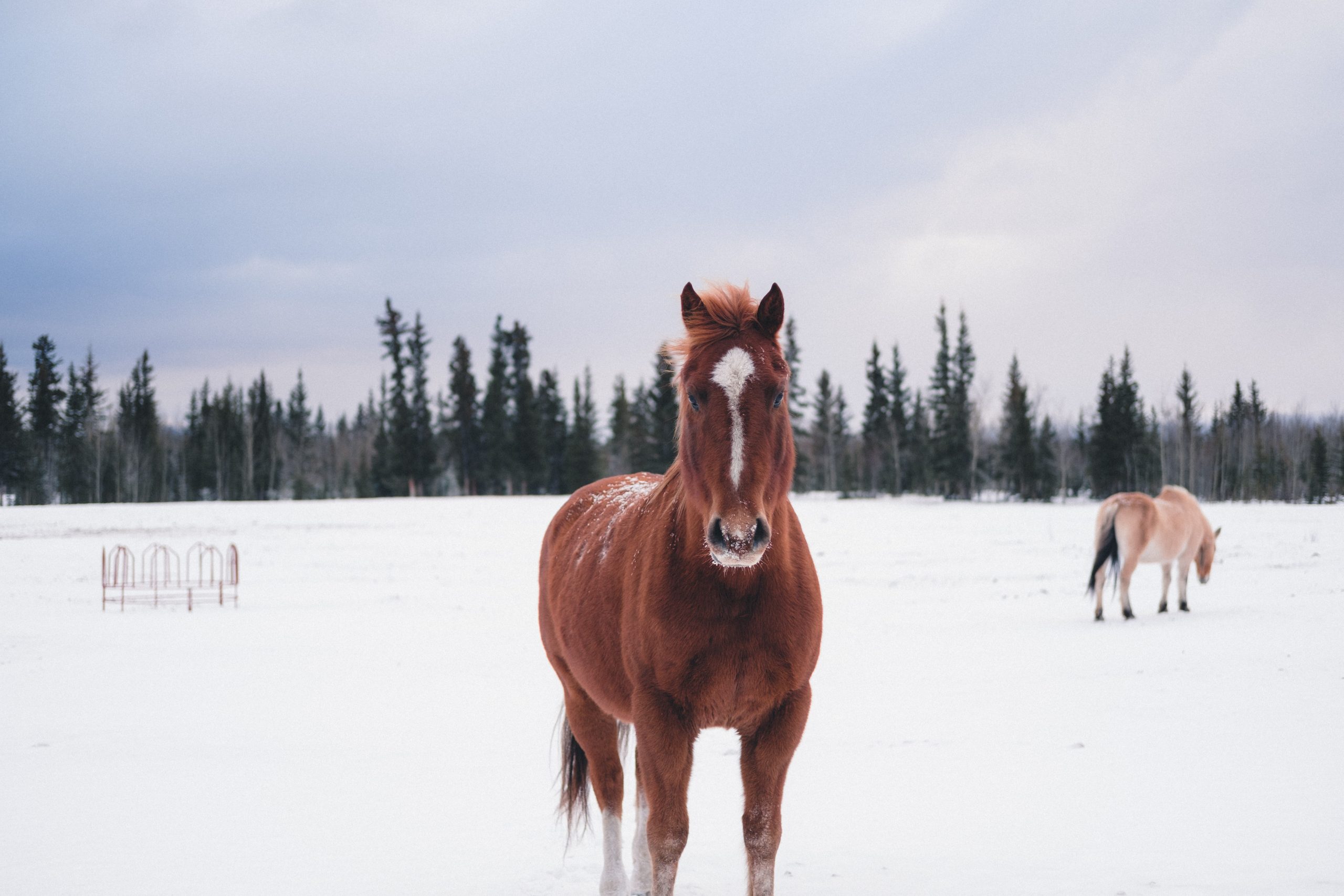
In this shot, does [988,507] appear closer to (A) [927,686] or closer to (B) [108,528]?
(A) [927,686]

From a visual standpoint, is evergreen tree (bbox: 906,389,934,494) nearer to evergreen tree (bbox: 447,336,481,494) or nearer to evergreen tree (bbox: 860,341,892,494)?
evergreen tree (bbox: 860,341,892,494)

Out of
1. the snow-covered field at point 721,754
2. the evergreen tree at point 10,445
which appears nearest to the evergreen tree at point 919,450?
the snow-covered field at point 721,754

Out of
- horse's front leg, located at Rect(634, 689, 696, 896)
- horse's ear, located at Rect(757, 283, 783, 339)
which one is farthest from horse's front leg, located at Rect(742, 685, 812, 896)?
horse's ear, located at Rect(757, 283, 783, 339)

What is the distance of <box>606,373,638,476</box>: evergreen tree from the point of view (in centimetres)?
6372

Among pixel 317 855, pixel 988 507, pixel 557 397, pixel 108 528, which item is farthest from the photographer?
pixel 557 397

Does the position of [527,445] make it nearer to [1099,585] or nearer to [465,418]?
[465,418]

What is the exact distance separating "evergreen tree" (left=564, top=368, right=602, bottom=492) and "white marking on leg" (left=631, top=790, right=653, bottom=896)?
181ft

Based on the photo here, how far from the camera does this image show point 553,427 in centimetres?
6369

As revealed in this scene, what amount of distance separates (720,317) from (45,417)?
8202 cm

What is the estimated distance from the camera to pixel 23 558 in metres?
22.9

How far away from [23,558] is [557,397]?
142ft

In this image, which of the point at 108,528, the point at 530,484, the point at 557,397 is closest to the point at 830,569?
the point at 108,528

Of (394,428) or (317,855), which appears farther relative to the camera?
(394,428)

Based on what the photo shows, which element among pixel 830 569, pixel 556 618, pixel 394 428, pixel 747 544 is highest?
pixel 394 428
